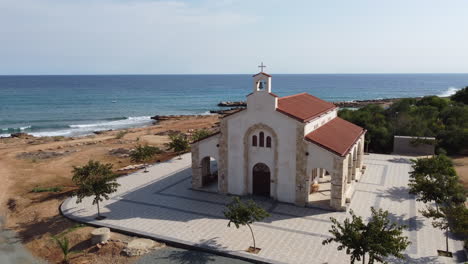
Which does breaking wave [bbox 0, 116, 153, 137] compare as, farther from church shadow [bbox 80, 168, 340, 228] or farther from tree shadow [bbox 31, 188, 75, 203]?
church shadow [bbox 80, 168, 340, 228]

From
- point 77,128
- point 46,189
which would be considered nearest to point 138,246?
point 46,189

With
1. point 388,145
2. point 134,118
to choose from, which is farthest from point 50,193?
point 134,118

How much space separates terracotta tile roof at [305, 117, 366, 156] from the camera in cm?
2245

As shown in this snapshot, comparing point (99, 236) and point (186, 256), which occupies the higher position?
point (99, 236)

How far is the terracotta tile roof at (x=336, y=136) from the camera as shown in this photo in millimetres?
22453

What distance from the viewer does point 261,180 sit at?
24.7 m

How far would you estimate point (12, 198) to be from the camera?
2705 centimetres

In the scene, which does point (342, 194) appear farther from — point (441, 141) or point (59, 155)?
point (59, 155)

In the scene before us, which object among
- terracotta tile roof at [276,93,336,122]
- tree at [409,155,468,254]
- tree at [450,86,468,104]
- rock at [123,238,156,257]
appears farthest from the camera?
tree at [450,86,468,104]

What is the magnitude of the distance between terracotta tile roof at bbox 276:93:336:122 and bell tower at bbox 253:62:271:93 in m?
1.67

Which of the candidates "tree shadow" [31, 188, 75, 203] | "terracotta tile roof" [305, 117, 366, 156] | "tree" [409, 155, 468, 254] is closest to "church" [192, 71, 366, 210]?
"terracotta tile roof" [305, 117, 366, 156]

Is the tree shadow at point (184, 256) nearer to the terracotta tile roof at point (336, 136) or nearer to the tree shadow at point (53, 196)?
the terracotta tile roof at point (336, 136)

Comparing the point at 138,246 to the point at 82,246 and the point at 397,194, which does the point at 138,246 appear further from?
the point at 397,194

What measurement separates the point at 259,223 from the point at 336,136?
954 cm
